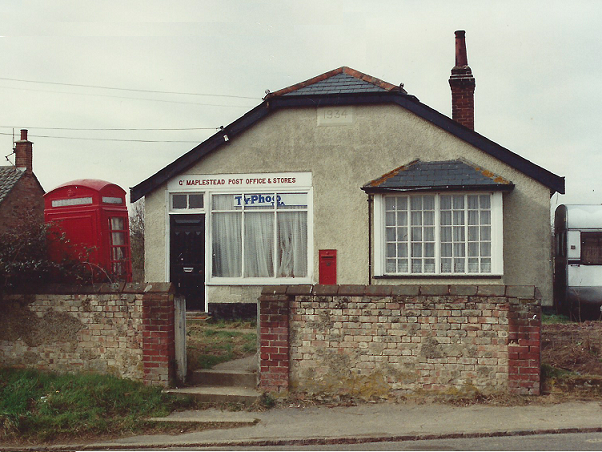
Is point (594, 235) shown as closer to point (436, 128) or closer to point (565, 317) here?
point (565, 317)

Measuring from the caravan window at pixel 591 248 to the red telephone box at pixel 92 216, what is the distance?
1045 cm

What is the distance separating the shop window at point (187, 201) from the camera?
1459cm

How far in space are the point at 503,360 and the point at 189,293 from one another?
27.9ft

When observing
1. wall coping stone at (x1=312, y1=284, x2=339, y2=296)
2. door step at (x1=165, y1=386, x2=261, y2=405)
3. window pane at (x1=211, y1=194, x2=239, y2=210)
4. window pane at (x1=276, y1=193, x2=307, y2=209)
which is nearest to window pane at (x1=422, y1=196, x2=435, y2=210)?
window pane at (x1=276, y1=193, x2=307, y2=209)

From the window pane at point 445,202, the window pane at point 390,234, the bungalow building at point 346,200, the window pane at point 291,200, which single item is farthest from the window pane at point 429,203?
the window pane at point 291,200

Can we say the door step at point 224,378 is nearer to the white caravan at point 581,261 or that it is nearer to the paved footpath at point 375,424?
the paved footpath at point 375,424

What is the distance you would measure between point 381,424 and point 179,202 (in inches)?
342

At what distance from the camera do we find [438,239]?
1316cm

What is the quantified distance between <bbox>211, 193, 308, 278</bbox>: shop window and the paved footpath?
648 cm

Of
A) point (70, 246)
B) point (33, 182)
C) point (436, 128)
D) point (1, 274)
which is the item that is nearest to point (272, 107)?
point (436, 128)

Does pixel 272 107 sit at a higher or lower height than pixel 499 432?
higher

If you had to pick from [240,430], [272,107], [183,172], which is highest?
[272,107]

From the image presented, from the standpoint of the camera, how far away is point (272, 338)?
8352mm

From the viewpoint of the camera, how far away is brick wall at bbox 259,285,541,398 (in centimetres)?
793
